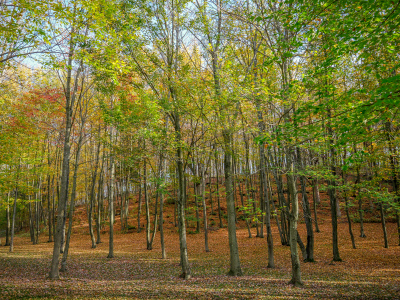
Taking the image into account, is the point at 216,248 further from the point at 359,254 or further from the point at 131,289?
the point at 131,289

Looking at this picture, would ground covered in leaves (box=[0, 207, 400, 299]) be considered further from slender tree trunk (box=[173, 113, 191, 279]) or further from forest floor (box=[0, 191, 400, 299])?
slender tree trunk (box=[173, 113, 191, 279])

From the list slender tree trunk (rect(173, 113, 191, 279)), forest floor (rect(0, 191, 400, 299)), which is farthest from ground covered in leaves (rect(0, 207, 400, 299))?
slender tree trunk (rect(173, 113, 191, 279))

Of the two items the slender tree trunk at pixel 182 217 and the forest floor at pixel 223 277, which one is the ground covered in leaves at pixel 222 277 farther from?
the slender tree trunk at pixel 182 217

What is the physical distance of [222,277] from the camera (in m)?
9.42

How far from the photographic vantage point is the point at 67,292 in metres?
7.00

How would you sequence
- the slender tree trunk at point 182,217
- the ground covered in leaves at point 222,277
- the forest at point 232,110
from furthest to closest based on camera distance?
the slender tree trunk at point 182,217 → the ground covered in leaves at point 222,277 → the forest at point 232,110

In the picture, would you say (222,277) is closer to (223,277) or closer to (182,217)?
(223,277)

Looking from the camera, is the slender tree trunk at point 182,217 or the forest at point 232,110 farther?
the slender tree trunk at point 182,217

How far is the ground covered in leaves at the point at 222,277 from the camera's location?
22.3 feet

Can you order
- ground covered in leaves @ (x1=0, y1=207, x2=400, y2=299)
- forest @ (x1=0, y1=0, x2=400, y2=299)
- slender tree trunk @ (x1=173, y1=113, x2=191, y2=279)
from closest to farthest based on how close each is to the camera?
forest @ (x1=0, y1=0, x2=400, y2=299)
ground covered in leaves @ (x1=0, y1=207, x2=400, y2=299)
slender tree trunk @ (x1=173, y1=113, x2=191, y2=279)

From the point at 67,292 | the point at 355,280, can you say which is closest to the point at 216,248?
the point at 355,280

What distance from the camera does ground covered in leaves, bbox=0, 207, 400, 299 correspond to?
680 centimetres

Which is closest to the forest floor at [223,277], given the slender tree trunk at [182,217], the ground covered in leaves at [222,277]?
the ground covered in leaves at [222,277]

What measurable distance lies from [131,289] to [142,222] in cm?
2205
